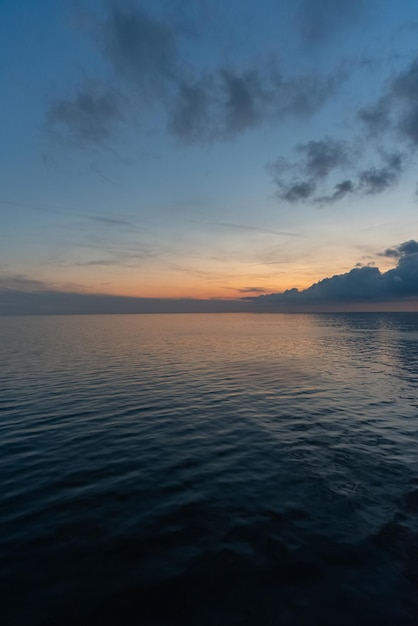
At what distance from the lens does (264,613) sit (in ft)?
28.3

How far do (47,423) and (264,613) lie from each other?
21772mm

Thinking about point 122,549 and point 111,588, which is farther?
point 122,549

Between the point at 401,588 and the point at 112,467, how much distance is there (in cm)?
1382

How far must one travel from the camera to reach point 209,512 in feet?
43.3

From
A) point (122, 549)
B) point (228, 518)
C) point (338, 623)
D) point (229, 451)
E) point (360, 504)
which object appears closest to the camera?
point (338, 623)

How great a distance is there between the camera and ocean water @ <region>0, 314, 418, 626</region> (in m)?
9.02

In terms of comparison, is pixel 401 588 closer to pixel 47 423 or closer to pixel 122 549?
pixel 122 549

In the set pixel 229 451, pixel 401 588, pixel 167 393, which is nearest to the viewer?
pixel 401 588

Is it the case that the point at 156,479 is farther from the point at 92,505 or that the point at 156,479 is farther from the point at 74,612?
the point at 74,612

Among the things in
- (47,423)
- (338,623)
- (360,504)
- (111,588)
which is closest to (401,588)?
(338,623)

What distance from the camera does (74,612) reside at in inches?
341

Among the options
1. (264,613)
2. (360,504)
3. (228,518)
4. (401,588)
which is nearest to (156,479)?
(228,518)

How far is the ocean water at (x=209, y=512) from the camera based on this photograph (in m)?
9.02

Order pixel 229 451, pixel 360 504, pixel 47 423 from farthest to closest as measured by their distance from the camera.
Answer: pixel 47 423 < pixel 229 451 < pixel 360 504
